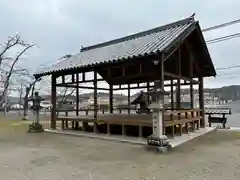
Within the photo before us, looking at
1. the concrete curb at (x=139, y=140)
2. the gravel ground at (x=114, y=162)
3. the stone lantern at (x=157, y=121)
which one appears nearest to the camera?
the gravel ground at (x=114, y=162)

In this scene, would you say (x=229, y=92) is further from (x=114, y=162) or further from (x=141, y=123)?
(x=114, y=162)

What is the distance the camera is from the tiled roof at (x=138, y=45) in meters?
7.41

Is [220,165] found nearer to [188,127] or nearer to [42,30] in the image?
[188,127]

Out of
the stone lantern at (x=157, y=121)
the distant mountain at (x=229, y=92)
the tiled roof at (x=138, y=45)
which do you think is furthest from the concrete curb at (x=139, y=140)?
the distant mountain at (x=229, y=92)

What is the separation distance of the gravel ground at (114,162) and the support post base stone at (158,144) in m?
0.20

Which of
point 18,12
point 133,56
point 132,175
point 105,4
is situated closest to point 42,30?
point 18,12

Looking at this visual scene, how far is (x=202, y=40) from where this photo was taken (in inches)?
354

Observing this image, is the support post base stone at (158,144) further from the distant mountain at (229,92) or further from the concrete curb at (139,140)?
the distant mountain at (229,92)

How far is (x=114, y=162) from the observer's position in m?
5.09

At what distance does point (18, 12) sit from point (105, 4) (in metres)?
4.38

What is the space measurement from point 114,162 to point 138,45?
492 centimetres

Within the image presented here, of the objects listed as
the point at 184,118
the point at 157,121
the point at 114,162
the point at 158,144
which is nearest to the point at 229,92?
the point at 184,118

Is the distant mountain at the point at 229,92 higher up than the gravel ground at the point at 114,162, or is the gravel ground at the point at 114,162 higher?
the distant mountain at the point at 229,92

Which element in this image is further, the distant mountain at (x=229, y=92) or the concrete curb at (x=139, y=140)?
the distant mountain at (x=229, y=92)
